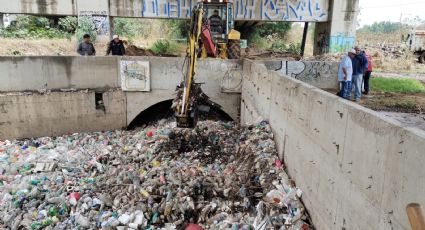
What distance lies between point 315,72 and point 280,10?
876 centimetres

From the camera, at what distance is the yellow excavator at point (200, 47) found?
7926 mm

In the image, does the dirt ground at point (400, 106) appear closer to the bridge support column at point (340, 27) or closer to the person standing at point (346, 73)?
the person standing at point (346, 73)

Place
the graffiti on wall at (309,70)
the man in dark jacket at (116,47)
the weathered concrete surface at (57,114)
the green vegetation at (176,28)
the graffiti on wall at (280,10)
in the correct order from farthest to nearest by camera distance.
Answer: the green vegetation at (176,28)
the graffiti on wall at (280,10)
the man in dark jacket at (116,47)
the graffiti on wall at (309,70)
the weathered concrete surface at (57,114)

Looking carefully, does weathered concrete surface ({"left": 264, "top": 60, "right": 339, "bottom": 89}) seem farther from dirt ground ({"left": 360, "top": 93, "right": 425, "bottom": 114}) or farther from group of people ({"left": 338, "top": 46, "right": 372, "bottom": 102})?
dirt ground ({"left": 360, "top": 93, "right": 425, "bottom": 114})

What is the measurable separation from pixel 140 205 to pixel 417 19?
47.4m

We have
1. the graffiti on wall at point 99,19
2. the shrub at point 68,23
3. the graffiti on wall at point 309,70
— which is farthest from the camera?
the shrub at point 68,23

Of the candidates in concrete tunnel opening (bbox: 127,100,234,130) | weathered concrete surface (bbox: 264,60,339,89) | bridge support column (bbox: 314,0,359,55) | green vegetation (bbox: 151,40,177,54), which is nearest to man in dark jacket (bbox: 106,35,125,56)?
concrete tunnel opening (bbox: 127,100,234,130)

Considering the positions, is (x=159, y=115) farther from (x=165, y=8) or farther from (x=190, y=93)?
Result: (x=165, y=8)

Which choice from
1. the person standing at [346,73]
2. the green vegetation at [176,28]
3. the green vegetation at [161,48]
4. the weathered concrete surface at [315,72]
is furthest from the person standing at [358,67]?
the green vegetation at [176,28]

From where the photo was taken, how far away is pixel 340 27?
20.3 meters

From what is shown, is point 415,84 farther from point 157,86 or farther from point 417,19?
point 417,19

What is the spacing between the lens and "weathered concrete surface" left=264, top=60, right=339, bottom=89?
12.1 meters

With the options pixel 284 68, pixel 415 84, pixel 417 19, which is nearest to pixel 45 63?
pixel 284 68

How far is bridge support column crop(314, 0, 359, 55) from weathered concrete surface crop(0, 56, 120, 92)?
13.5 m
